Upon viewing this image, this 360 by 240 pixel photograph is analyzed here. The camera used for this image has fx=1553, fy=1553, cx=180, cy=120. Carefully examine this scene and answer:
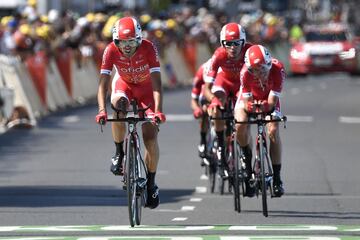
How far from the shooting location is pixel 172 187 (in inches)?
722

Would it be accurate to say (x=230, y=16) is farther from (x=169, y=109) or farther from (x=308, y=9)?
(x=308, y=9)

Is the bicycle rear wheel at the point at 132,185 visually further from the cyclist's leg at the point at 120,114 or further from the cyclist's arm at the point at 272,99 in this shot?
the cyclist's arm at the point at 272,99

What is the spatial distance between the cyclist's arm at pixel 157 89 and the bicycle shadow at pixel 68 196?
7.74ft

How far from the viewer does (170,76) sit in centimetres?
4262

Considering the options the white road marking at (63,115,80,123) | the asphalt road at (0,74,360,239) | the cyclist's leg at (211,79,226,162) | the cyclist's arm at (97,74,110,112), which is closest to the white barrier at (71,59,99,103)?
the asphalt road at (0,74,360,239)

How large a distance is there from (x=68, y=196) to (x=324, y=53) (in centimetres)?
3162

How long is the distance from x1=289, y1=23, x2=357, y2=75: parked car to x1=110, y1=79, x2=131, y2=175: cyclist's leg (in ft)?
111

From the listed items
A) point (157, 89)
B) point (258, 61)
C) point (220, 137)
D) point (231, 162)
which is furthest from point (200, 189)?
point (157, 89)

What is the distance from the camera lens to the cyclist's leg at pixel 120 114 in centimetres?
1406

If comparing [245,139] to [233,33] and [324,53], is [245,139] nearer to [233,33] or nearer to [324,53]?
[233,33]

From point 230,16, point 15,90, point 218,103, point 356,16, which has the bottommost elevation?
point 356,16

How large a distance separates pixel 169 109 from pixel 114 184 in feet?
48.9

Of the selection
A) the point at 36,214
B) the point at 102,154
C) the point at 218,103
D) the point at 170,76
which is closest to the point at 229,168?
the point at 218,103

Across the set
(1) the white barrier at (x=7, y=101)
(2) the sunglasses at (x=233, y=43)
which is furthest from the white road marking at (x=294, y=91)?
(2) the sunglasses at (x=233, y=43)
